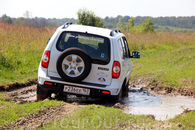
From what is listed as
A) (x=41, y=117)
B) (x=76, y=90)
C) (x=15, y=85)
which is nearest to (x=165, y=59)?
(x=15, y=85)

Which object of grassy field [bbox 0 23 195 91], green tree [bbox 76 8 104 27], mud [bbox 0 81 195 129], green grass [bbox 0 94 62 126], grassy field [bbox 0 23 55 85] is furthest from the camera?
green tree [bbox 76 8 104 27]

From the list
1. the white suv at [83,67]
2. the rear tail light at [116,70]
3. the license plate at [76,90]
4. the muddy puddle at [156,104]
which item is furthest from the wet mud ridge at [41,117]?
the muddy puddle at [156,104]

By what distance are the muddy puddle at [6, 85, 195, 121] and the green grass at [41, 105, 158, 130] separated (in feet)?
3.16

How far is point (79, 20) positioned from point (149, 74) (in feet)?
88.5

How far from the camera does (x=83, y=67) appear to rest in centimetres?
495

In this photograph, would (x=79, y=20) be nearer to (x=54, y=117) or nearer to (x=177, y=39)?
(x=177, y=39)

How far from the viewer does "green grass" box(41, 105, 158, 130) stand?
374 cm

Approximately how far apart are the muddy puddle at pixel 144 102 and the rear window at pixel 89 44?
1147 mm

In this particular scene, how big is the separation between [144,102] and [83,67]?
277 cm

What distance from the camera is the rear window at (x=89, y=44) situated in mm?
5164

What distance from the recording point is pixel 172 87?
8.59 m

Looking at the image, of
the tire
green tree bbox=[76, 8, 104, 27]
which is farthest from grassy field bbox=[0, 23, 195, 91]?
green tree bbox=[76, 8, 104, 27]

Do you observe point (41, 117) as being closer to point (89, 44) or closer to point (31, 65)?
point (89, 44)

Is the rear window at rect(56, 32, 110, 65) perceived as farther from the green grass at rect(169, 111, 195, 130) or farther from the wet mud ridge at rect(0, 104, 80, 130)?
the green grass at rect(169, 111, 195, 130)
